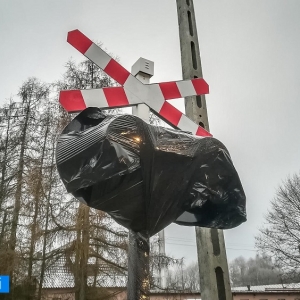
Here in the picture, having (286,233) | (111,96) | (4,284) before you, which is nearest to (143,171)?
(111,96)

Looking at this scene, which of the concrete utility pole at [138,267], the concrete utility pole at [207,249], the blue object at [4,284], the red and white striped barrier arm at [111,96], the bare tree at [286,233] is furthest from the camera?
the bare tree at [286,233]

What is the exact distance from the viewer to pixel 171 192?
2068 millimetres

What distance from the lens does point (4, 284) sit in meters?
13.4

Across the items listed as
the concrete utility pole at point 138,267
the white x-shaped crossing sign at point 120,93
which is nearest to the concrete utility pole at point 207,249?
the white x-shaped crossing sign at point 120,93

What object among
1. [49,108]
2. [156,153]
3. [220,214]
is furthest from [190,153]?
[49,108]

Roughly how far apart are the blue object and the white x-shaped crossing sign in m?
13.0

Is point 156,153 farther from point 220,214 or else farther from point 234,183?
point 220,214

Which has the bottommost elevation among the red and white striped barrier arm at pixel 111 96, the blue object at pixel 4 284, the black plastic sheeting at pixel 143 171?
the blue object at pixel 4 284

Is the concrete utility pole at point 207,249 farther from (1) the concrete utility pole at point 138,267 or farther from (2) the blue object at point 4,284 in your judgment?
(2) the blue object at point 4,284

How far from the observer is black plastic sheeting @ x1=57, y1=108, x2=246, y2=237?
174 cm

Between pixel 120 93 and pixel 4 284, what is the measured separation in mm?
13565

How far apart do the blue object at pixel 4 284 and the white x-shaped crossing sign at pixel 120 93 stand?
13.0m

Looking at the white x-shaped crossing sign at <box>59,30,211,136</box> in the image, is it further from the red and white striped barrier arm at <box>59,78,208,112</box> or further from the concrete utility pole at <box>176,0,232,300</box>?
the concrete utility pole at <box>176,0,232,300</box>

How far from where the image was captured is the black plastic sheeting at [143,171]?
5.69ft
